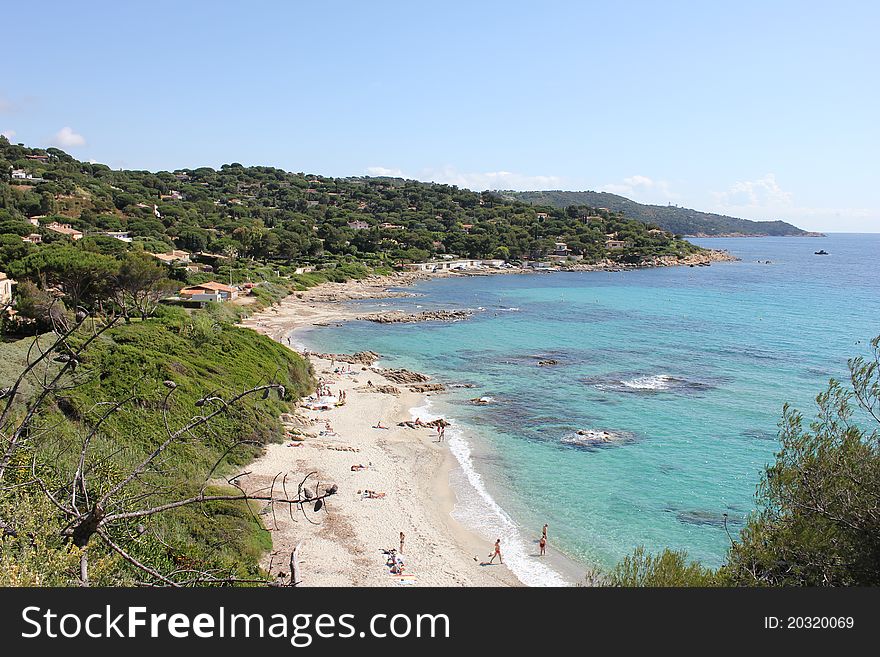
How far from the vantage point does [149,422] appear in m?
18.0

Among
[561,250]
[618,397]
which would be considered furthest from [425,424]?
[561,250]

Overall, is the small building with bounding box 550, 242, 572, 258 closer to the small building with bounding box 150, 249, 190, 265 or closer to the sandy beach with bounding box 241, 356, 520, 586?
the small building with bounding box 150, 249, 190, 265

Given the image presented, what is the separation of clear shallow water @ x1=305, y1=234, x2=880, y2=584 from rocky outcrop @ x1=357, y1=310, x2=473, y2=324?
180 cm

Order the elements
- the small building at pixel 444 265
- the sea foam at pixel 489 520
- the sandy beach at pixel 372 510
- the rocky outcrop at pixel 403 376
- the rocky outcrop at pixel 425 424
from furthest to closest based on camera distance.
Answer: the small building at pixel 444 265 → the rocky outcrop at pixel 403 376 → the rocky outcrop at pixel 425 424 → the sea foam at pixel 489 520 → the sandy beach at pixel 372 510

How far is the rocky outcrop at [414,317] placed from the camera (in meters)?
54.0

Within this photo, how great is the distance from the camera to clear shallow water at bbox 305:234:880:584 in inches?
749

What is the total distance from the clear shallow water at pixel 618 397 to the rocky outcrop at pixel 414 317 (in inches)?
71.0

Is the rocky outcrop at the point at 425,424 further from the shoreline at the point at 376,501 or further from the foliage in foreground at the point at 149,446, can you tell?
the foliage in foreground at the point at 149,446

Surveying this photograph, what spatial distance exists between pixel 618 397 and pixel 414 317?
26.7m

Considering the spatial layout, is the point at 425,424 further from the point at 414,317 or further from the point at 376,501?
the point at 414,317

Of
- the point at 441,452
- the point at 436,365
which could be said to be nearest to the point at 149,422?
the point at 441,452

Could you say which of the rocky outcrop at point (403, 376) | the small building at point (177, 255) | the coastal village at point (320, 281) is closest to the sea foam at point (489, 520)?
the coastal village at point (320, 281)

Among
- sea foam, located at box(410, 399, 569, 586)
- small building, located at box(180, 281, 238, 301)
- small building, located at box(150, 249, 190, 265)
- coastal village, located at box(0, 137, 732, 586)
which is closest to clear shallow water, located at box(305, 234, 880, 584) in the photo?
sea foam, located at box(410, 399, 569, 586)

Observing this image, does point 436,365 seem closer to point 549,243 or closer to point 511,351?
point 511,351
